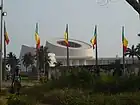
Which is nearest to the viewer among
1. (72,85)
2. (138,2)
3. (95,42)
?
(138,2)

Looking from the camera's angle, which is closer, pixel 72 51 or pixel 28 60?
pixel 28 60

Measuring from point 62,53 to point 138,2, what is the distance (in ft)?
411

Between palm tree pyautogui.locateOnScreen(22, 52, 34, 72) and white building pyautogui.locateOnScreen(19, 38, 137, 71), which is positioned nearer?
palm tree pyautogui.locateOnScreen(22, 52, 34, 72)

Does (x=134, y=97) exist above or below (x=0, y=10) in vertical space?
below

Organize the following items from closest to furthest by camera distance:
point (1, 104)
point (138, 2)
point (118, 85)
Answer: point (138, 2)
point (1, 104)
point (118, 85)

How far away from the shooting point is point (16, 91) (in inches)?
809

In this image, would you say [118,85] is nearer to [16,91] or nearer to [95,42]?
[16,91]

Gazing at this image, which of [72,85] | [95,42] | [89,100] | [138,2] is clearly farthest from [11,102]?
[95,42]

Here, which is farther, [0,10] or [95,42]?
[95,42]

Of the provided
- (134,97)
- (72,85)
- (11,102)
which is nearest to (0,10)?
(72,85)

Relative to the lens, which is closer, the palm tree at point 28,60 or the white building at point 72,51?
the palm tree at point 28,60

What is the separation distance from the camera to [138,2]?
1159 centimetres

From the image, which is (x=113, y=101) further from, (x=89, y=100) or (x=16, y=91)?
(x=16, y=91)

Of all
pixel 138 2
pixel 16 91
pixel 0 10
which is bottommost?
pixel 16 91
